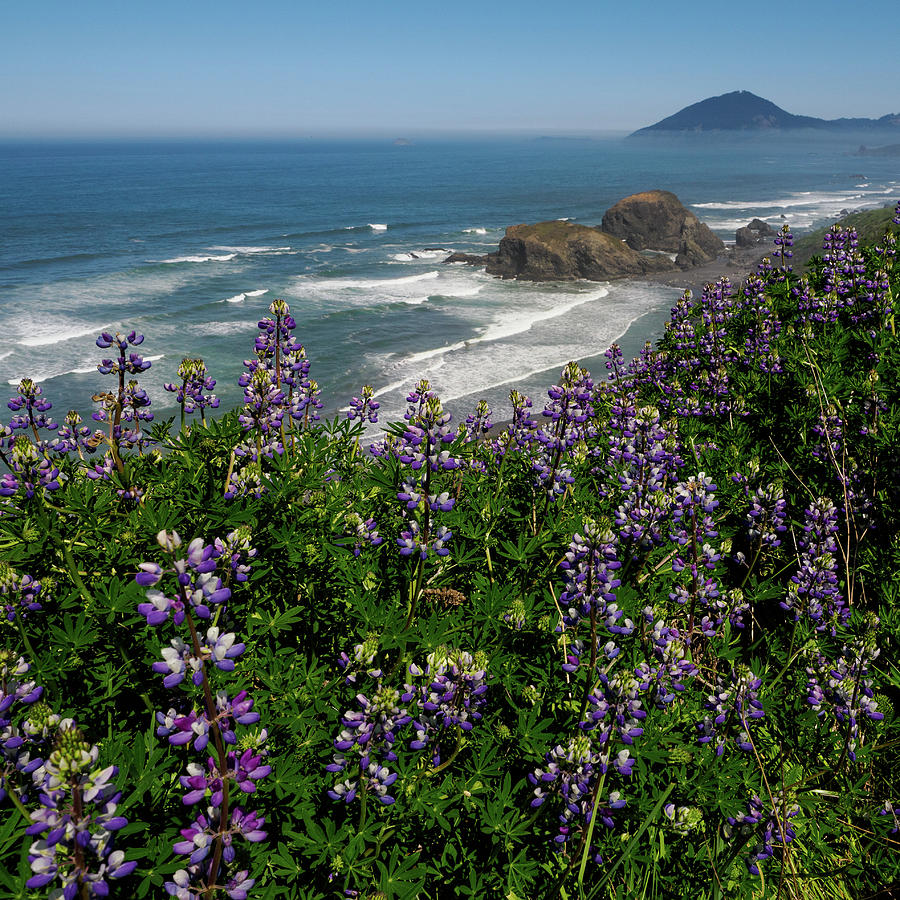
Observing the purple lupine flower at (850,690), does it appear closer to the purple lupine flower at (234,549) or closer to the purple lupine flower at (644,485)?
the purple lupine flower at (644,485)

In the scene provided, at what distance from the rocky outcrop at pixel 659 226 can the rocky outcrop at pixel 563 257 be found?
34.9 feet

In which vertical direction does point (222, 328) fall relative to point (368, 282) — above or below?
below

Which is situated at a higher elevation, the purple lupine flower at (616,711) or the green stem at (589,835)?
the purple lupine flower at (616,711)

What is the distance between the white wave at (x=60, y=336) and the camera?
36.2 m

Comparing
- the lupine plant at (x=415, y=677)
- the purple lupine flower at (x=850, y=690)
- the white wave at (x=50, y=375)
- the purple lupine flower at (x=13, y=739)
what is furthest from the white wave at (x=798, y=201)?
the purple lupine flower at (x=13, y=739)

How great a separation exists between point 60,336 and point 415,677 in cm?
4206

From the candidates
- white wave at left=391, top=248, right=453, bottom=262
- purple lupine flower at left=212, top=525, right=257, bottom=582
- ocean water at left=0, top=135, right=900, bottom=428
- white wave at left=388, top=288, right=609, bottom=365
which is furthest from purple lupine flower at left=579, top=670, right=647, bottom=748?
white wave at left=391, top=248, right=453, bottom=262

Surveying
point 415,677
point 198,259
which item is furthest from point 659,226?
point 415,677

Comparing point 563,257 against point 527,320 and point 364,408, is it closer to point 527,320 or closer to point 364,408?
point 527,320

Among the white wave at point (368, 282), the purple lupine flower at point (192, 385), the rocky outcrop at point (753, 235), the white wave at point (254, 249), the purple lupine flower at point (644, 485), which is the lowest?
the purple lupine flower at point (644, 485)

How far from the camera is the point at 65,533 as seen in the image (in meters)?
4.11

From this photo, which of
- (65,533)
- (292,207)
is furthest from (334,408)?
(292,207)

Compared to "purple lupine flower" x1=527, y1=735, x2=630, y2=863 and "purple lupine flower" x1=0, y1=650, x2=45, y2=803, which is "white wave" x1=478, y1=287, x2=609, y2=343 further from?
"purple lupine flower" x1=0, y1=650, x2=45, y2=803

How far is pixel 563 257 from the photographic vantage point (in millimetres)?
52500
